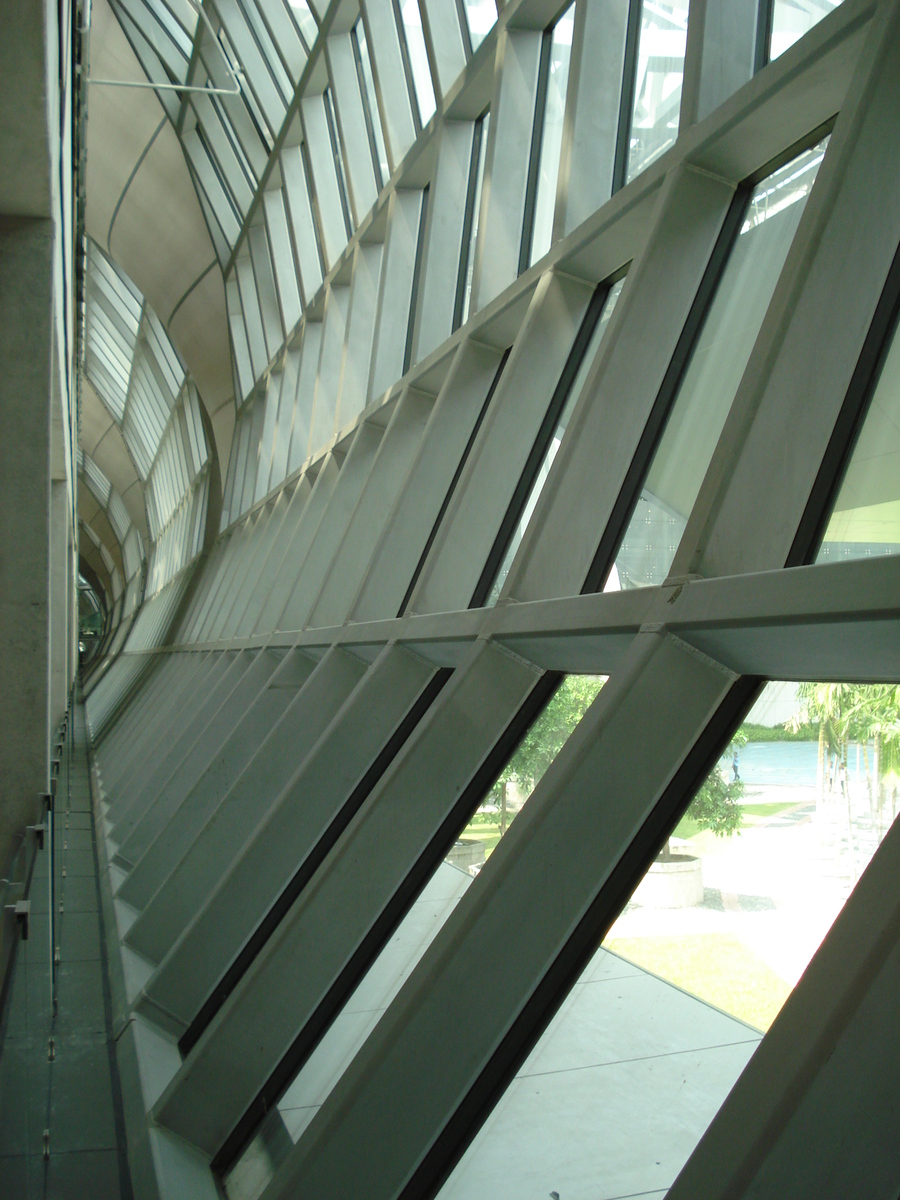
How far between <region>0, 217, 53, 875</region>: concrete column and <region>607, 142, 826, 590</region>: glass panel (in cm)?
471

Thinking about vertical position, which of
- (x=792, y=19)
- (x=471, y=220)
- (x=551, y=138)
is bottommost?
Answer: (x=792, y=19)

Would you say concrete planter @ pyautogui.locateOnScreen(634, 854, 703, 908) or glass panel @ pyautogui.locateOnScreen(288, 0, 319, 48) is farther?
glass panel @ pyautogui.locateOnScreen(288, 0, 319, 48)

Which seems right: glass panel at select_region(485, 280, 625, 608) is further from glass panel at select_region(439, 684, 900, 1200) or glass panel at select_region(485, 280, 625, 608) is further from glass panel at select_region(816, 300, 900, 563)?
glass panel at select_region(439, 684, 900, 1200)

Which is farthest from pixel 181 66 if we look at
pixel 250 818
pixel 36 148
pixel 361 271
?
pixel 250 818

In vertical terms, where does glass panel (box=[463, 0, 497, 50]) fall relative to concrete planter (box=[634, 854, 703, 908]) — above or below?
above

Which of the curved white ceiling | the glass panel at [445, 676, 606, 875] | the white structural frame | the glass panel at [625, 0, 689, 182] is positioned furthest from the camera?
the curved white ceiling

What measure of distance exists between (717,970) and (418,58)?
852cm

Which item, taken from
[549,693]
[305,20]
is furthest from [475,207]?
[305,20]

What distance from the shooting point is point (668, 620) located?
3.21 metres

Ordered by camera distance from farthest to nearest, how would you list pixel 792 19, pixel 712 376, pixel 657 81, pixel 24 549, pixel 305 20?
pixel 305 20
pixel 24 549
pixel 657 81
pixel 712 376
pixel 792 19

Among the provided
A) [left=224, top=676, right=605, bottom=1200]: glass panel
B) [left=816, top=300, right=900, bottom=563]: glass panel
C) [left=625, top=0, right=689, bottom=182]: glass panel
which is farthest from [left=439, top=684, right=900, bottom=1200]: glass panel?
[left=625, top=0, right=689, bottom=182]: glass panel

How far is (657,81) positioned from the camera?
5.63m

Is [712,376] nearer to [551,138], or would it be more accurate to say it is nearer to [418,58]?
[551,138]

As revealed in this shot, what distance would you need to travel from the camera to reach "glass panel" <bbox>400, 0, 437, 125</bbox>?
8.99 metres
